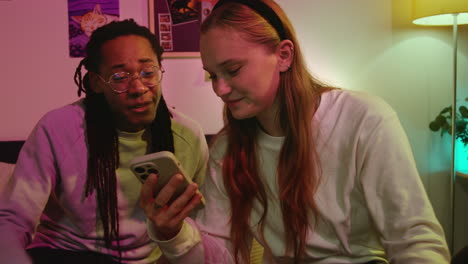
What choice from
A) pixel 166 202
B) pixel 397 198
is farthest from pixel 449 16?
pixel 166 202

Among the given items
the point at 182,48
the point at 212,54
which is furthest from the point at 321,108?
the point at 182,48

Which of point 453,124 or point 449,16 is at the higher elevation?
point 449,16

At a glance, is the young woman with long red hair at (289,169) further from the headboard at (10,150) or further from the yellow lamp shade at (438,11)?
the yellow lamp shade at (438,11)

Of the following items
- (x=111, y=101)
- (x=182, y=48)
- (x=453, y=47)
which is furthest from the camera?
(x=453, y=47)

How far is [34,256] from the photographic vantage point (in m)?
1.01

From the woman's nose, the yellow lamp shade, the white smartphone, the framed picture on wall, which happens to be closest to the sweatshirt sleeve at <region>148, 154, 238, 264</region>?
the white smartphone

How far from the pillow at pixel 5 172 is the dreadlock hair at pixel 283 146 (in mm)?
606

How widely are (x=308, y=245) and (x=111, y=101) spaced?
613 millimetres

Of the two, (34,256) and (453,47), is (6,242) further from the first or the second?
(453,47)

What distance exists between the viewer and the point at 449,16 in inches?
68.9

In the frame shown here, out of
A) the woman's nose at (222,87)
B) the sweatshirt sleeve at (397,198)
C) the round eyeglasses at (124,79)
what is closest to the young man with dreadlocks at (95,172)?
the round eyeglasses at (124,79)

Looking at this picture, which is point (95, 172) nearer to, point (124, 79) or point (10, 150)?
point (124, 79)

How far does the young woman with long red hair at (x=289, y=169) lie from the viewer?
815mm

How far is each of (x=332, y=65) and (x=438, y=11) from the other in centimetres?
45
